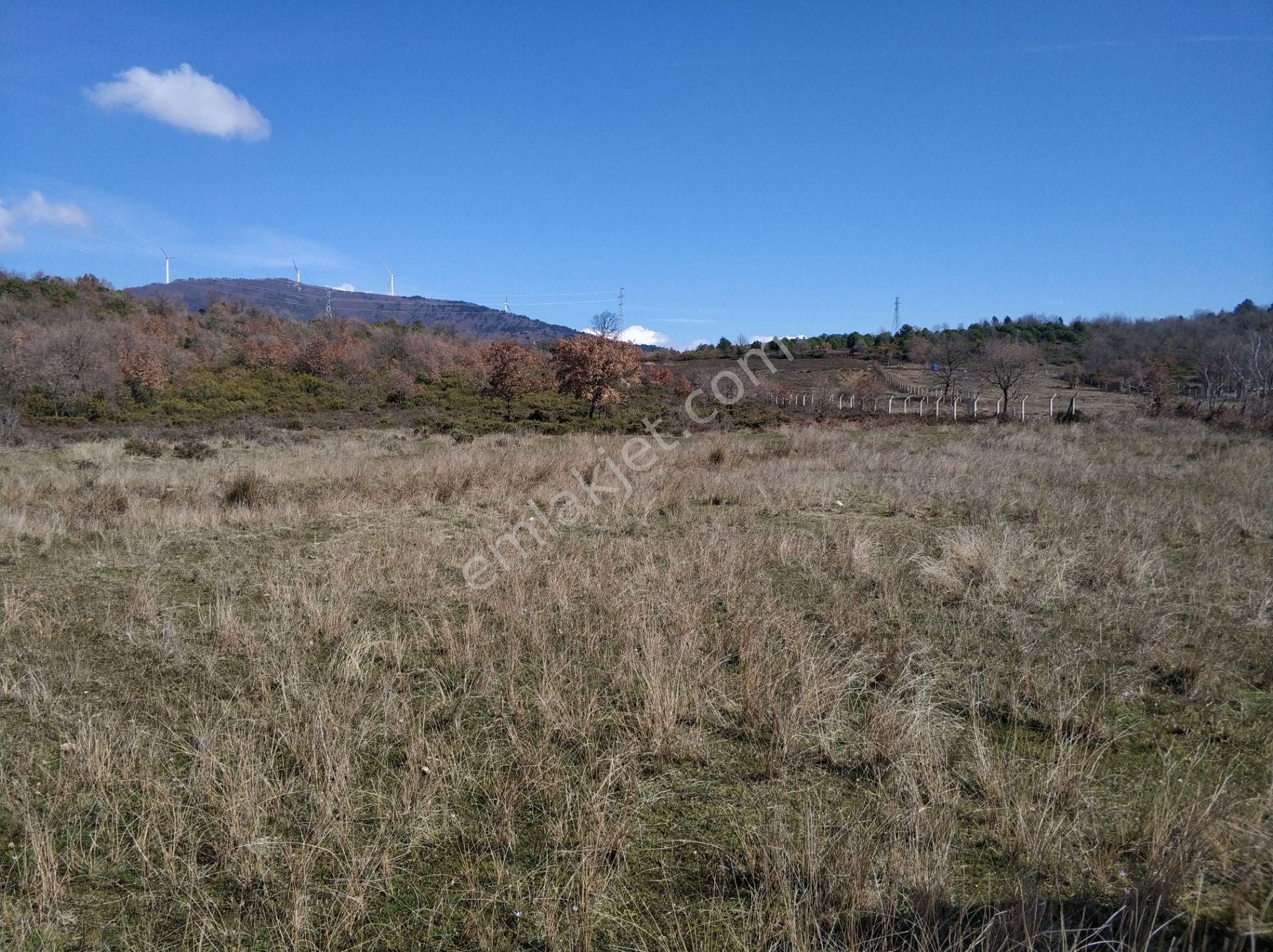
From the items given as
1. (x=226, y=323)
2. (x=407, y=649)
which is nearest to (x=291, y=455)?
(x=407, y=649)

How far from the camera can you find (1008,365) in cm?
3691

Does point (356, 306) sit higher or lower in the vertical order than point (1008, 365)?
higher

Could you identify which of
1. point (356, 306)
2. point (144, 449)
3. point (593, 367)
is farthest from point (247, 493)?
point (356, 306)

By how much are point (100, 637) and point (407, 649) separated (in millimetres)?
2167

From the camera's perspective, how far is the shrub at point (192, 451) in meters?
17.6

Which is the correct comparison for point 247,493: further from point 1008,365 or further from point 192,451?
point 1008,365

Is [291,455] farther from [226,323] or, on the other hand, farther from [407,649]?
[226,323]

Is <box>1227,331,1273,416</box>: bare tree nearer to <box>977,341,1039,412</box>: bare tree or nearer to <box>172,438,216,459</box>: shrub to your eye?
<box>977,341,1039,412</box>: bare tree

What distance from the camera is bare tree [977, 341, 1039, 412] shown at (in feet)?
121

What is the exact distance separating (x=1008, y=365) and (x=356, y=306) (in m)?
102

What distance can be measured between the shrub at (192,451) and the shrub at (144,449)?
37 centimetres

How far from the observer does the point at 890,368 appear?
5591cm

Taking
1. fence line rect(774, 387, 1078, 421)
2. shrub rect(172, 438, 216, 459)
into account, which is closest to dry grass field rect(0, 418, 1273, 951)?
shrub rect(172, 438, 216, 459)

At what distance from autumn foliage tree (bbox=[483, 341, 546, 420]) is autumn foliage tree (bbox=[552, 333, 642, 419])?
3.75 metres
